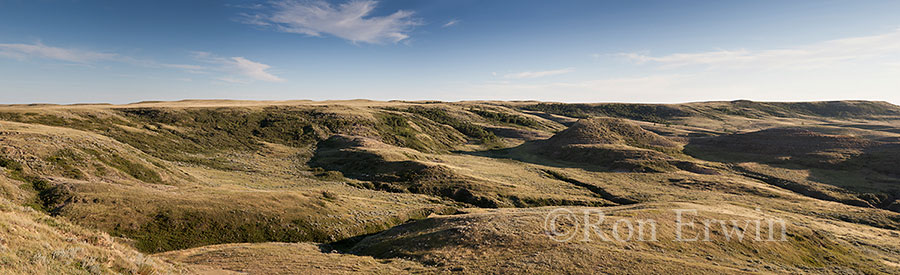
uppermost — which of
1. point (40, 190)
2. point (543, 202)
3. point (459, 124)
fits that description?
point (459, 124)

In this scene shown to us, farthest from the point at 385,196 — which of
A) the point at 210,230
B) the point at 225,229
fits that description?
the point at 210,230

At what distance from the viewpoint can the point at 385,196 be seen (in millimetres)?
56719

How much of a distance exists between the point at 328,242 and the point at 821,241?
50035 millimetres

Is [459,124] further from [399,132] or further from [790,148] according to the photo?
[790,148]

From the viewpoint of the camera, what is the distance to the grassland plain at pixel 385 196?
26.1 m

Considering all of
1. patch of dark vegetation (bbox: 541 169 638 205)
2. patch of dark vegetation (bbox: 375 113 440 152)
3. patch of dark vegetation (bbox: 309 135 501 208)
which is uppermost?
patch of dark vegetation (bbox: 375 113 440 152)

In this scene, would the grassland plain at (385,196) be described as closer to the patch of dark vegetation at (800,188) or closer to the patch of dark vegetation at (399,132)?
the patch of dark vegetation at (800,188)

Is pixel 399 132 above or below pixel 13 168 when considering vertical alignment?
below

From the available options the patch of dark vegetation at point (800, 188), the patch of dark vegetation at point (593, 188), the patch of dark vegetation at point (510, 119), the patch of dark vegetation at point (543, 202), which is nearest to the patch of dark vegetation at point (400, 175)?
the patch of dark vegetation at point (543, 202)

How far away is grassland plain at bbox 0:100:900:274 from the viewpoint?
2606 cm

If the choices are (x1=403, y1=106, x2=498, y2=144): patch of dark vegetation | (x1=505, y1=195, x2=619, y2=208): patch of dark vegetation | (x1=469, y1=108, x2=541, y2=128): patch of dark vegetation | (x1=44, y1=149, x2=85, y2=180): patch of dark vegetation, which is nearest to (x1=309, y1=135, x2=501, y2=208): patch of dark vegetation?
(x1=505, y1=195, x2=619, y2=208): patch of dark vegetation

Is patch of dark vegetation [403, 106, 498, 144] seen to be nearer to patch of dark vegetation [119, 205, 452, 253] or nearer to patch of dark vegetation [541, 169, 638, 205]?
patch of dark vegetation [541, 169, 638, 205]

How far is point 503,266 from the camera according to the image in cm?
2506

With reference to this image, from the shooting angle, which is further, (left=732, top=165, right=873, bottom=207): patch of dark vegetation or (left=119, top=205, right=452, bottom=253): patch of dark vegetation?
(left=732, top=165, right=873, bottom=207): patch of dark vegetation
